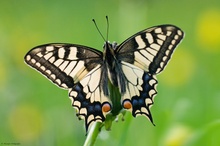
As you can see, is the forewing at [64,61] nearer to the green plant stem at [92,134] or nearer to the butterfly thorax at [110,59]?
the butterfly thorax at [110,59]

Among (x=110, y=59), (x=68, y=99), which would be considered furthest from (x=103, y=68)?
(x=68, y=99)

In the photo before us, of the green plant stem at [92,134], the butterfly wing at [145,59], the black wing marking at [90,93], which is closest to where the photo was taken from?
the green plant stem at [92,134]

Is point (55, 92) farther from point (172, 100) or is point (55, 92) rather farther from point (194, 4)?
point (194, 4)

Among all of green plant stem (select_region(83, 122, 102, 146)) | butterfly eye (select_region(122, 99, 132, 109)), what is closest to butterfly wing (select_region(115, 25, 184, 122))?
butterfly eye (select_region(122, 99, 132, 109))

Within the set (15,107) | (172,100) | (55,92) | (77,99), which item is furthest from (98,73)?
(55,92)

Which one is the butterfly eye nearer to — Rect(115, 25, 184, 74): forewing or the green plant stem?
the green plant stem

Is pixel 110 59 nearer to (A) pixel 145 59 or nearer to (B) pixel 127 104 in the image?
(A) pixel 145 59

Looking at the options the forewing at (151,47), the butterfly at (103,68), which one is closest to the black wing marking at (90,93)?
the butterfly at (103,68)


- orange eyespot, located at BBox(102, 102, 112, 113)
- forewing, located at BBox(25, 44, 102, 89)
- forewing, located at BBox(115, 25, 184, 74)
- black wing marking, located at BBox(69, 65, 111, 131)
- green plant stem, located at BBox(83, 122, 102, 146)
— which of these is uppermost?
forewing, located at BBox(115, 25, 184, 74)
